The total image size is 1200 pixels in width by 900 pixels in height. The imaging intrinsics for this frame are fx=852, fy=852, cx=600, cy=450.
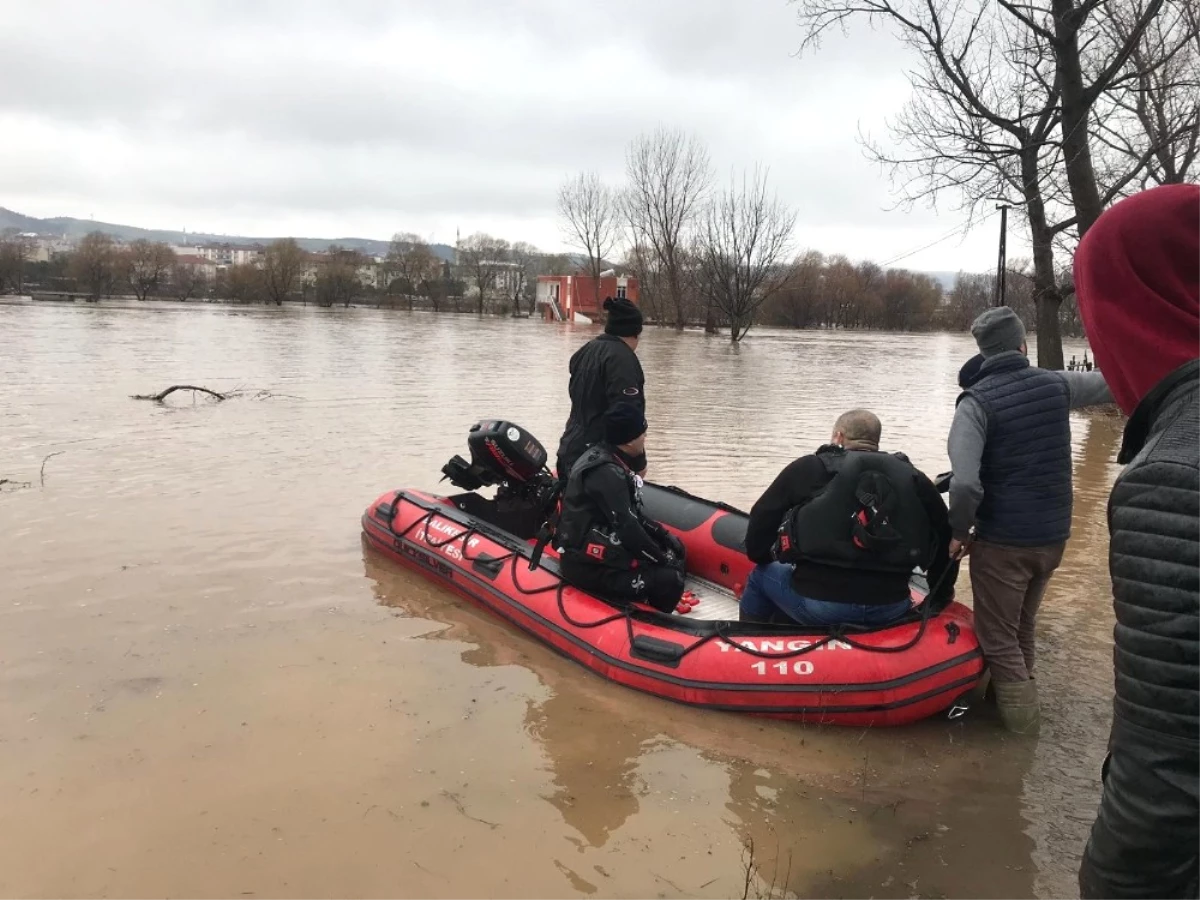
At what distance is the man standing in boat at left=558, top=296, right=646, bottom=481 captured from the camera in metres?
4.95

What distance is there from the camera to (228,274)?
70688mm

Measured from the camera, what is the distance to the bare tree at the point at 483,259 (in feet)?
267

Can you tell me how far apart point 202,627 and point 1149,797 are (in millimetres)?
4664

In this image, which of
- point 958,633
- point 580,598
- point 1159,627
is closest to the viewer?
point 1159,627

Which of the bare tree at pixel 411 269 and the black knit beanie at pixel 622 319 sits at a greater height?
the bare tree at pixel 411 269

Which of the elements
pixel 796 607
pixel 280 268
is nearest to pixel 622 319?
pixel 796 607

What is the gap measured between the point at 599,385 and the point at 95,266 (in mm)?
67135

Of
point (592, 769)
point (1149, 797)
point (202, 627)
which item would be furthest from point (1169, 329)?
point (202, 627)

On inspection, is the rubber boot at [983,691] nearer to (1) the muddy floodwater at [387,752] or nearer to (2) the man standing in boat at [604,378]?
(1) the muddy floodwater at [387,752]

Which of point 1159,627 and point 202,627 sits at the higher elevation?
point 1159,627

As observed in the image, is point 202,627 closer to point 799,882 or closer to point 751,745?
point 751,745

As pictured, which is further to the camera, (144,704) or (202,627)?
(202,627)

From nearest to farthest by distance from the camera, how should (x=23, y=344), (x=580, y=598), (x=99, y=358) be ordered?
(x=580, y=598)
(x=99, y=358)
(x=23, y=344)

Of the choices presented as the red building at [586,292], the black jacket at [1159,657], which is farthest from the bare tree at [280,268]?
the black jacket at [1159,657]
